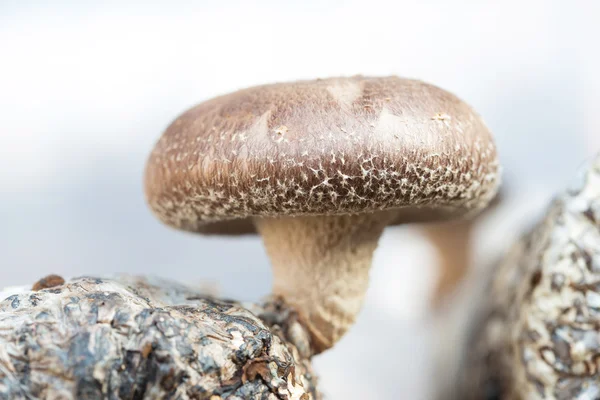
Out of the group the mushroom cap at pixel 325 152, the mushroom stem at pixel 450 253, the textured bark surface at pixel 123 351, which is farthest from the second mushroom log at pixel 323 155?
the mushroom stem at pixel 450 253

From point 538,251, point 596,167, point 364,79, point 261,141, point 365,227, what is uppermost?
point 364,79

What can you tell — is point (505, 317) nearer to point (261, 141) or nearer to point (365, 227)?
point (365, 227)

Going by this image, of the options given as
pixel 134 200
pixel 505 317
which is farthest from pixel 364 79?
pixel 134 200

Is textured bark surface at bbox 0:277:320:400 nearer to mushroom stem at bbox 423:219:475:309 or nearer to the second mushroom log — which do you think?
the second mushroom log

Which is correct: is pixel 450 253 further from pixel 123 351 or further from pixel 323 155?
pixel 123 351

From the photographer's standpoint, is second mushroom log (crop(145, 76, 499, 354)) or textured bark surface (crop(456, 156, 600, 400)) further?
textured bark surface (crop(456, 156, 600, 400))

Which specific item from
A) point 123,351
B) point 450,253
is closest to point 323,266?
point 123,351

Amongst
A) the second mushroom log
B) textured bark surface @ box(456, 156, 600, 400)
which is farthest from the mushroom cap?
textured bark surface @ box(456, 156, 600, 400)
